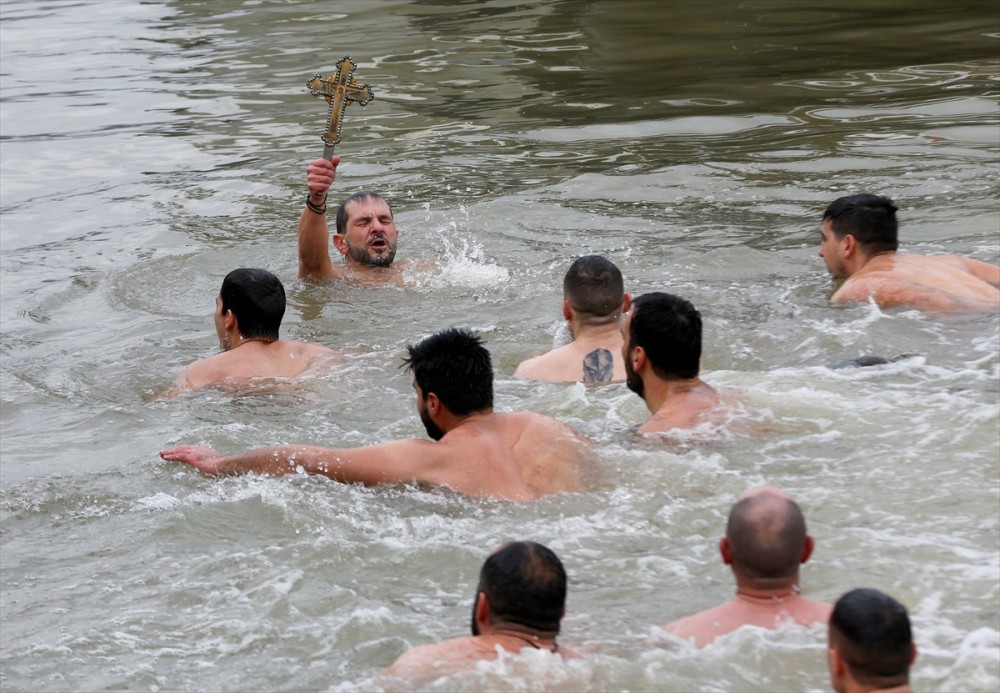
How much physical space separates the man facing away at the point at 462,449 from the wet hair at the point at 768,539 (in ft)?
5.24

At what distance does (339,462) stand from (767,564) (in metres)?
2.23

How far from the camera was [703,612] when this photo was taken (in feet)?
15.9

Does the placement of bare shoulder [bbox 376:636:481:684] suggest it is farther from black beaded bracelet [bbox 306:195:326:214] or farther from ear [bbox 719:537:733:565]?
black beaded bracelet [bbox 306:195:326:214]

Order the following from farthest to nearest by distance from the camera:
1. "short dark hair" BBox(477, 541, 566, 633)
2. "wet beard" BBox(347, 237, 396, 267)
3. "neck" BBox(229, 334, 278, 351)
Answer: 1. "wet beard" BBox(347, 237, 396, 267)
2. "neck" BBox(229, 334, 278, 351)
3. "short dark hair" BBox(477, 541, 566, 633)

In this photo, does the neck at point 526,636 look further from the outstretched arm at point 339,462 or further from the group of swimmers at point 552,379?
the outstretched arm at point 339,462

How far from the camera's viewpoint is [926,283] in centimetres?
853

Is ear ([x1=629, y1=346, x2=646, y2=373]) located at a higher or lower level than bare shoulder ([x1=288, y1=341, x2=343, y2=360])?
higher

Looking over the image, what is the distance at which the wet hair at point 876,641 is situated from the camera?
151 inches

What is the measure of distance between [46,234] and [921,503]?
8786 mm

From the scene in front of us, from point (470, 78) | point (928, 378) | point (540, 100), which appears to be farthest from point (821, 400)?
point (470, 78)

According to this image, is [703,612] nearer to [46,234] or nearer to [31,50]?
[46,234]

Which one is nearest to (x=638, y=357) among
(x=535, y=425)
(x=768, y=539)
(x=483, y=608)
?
(x=535, y=425)

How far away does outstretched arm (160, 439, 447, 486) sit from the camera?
6094 millimetres

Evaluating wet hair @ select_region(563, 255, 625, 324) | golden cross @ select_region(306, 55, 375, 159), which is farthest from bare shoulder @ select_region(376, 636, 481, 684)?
golden cross @ select_region(306, 55, 375, 159)
